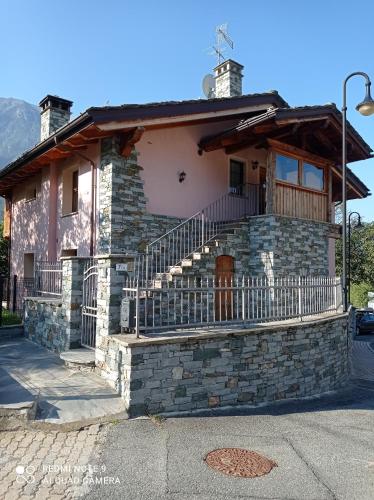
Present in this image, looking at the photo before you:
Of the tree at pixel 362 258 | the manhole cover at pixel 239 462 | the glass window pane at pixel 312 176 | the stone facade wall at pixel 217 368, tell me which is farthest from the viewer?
the tree at pixel 362 258

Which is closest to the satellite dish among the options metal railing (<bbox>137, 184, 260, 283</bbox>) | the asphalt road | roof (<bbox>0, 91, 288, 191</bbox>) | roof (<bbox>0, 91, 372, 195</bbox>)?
roof (<bbox>0, 91, 372, 195</bbox>)

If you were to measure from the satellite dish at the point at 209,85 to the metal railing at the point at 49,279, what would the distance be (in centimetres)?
951

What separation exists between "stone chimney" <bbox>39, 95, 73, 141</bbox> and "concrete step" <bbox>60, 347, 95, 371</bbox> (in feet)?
31.1

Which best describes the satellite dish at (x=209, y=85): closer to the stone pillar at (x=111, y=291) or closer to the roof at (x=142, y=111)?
the roof at (x=142, y=111)

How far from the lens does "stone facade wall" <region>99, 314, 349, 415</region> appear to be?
18.6ft

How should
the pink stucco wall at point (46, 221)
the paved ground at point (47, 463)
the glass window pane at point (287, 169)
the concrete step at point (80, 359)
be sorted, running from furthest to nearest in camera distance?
the glass window pane at point (287, 169), the pink stucco wall at point (46, 221), the concrete step at point (80, 359), the paved ground at point (47, 463)

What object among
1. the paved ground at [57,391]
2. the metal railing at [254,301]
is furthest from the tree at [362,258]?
the paved ground at [57,391]

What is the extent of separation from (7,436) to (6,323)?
286 inches

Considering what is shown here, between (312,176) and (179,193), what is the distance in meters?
4.65

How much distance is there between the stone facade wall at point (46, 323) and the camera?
834 cm

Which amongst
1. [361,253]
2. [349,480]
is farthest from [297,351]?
[361,253]

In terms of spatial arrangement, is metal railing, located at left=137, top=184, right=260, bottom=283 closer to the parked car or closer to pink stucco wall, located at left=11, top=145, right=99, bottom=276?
pink stucco wall, located at left=11, top=145, right=99, bottom=276

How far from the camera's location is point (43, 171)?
13.4m

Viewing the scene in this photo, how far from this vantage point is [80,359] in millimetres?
6973
